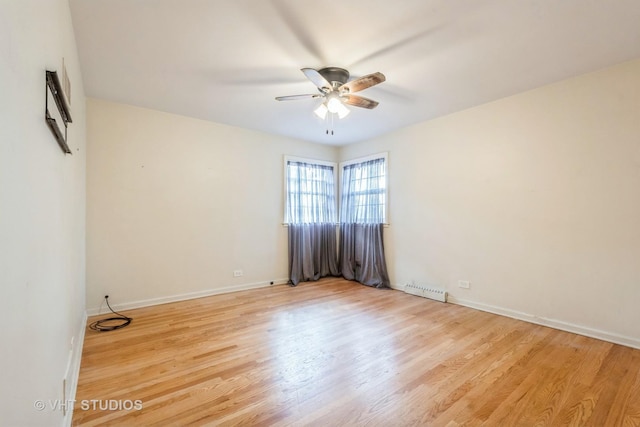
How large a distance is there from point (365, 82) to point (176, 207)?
3.07 meters

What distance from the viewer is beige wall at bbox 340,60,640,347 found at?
277 cm

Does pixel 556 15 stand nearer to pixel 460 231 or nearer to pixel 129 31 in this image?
pixel 460 231

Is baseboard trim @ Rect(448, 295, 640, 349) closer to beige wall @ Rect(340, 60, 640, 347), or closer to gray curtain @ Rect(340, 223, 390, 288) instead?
beige wall @ Rect(340, 60, 640, 347)

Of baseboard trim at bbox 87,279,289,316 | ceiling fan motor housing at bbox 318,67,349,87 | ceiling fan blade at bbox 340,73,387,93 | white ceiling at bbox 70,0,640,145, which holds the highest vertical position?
white ceiling at bbox 70,0,640,145

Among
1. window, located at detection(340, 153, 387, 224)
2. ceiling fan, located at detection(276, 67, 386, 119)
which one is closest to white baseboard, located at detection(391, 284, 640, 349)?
window, located at detection(340, 153, 387, 224)

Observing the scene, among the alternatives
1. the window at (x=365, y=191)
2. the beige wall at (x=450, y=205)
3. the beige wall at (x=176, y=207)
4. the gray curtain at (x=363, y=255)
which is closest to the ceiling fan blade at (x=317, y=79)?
the beige wall at (x=450, y=205)

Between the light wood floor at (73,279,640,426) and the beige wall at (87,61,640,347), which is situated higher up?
the beige wall at (87,61,640,347)

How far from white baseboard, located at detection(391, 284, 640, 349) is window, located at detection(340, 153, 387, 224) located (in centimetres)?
180

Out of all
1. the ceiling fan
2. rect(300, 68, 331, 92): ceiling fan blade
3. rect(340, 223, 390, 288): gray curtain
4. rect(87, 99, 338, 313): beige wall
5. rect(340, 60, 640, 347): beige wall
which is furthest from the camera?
rect(340, 223, 390, 288): gray curtain

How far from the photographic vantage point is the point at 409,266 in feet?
15.2

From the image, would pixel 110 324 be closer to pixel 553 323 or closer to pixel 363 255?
pixel 363 255

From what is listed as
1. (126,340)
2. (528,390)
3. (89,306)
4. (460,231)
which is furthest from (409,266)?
(89,306)

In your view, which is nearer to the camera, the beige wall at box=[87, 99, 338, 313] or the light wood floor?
the light wood floor

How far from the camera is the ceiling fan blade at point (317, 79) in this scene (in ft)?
7.95
